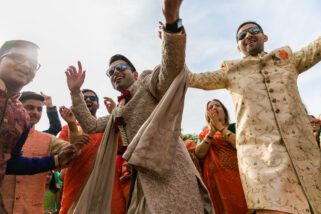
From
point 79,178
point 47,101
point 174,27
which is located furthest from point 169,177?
point 47,101

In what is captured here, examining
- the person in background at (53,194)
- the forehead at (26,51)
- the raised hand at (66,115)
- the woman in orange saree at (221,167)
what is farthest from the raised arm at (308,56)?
the person in background at (53,194)

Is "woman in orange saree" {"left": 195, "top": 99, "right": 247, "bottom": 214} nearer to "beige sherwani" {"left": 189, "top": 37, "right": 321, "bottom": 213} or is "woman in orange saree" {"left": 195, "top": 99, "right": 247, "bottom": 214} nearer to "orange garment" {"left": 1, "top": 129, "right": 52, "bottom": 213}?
"beige sherwani" {"left": 189, "top": 37, "right": 321, "bottom": 213}

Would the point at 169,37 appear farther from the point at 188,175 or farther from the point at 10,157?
the point at 10,157

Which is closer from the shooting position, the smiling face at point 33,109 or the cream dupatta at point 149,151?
the cream dupatta at point 149,151

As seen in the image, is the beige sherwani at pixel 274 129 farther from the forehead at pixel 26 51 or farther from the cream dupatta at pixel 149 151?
the forehead at pixel 26 51

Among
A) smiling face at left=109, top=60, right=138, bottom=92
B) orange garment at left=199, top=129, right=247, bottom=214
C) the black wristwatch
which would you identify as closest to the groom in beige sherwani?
the black wristwatch

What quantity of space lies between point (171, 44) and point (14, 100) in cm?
122

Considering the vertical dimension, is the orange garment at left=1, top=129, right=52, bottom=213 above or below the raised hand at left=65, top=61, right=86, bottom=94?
below

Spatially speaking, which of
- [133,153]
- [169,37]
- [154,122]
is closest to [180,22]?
[169,37]

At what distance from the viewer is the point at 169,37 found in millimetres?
2299

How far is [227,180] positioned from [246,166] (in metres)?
1.38

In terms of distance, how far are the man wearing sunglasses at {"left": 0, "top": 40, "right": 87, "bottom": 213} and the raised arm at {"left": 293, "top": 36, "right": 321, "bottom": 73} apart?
96.4 inches

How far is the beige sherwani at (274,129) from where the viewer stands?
299 cm

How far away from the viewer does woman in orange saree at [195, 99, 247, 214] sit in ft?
14.6
